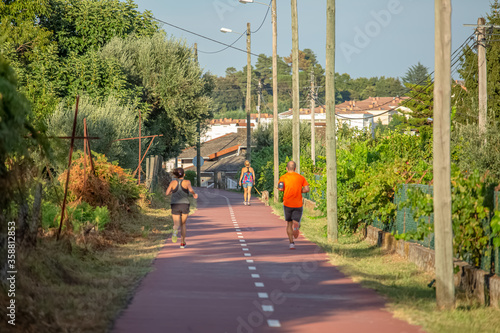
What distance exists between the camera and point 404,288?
1138 cm

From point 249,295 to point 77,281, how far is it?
242 cm

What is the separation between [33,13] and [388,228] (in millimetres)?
24481

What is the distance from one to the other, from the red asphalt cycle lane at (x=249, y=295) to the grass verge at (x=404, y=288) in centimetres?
23

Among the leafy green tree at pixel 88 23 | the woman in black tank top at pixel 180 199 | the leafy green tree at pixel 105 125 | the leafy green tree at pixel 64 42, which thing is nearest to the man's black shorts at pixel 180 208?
the woman in black tank top at pixel 180 199

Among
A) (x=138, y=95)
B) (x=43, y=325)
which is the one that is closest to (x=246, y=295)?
(x=43, y=325)

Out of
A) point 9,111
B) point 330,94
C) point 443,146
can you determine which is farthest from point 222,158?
point 9,111

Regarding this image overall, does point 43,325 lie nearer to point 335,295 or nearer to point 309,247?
point 335,295

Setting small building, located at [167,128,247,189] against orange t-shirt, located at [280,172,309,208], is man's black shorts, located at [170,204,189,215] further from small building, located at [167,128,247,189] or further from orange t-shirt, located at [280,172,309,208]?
small building, located at [167,128,247,189]

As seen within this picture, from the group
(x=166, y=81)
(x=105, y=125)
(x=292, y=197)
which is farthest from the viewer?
(x=166, y=81)

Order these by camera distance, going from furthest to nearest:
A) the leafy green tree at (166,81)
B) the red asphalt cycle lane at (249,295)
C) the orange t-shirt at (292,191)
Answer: the leafy green tree at (166,81) → the orange t-shirt at (292,191) → the red asphalt cycle lane at (249,295)

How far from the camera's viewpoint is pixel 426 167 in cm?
1666

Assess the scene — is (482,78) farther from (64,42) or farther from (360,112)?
(360,112)

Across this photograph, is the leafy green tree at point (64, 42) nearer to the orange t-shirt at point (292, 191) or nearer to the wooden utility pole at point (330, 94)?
the wooden utility pole at point (330, 94)

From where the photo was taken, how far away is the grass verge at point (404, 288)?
8891 millimetres
